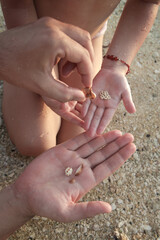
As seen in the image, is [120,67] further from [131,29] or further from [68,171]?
[68,171]

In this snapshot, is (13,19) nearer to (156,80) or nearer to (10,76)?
(10,76)

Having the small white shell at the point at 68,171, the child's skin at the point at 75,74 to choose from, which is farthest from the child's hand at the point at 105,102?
the small white shell at the point at 68,171

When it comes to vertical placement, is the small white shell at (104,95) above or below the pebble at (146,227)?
above

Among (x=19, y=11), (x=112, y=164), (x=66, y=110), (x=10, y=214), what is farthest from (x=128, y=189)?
(x=19, y=11)

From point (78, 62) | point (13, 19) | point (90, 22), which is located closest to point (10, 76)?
point (78, 62)

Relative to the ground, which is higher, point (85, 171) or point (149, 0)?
point (149, 0)

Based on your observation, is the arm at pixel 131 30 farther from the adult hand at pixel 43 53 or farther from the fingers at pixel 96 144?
the adult hand at pixel 43 53

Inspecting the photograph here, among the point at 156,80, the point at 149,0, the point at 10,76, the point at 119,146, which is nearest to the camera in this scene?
the point at 10,76
